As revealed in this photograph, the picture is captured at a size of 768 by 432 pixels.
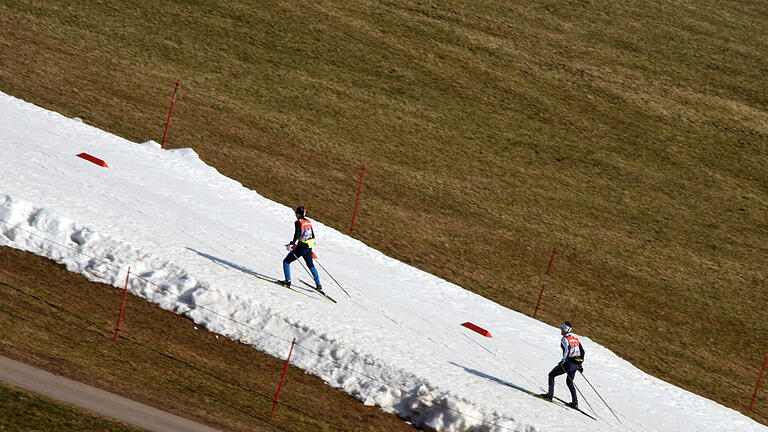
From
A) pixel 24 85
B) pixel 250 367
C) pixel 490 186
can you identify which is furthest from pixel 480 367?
pixel 24 85

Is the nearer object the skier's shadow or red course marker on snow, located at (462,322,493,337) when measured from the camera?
the skier's shadow

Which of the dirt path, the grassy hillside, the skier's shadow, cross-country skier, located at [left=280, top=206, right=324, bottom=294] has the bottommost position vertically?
the dirt path

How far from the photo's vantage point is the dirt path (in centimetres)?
1416

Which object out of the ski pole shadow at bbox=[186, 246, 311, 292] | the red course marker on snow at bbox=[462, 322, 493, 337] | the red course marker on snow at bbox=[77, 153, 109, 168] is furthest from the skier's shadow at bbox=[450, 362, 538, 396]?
the red course marker on snow at bbox=[77, 153, 109, 168]

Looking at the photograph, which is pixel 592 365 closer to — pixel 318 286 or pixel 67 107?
pixel 318 286

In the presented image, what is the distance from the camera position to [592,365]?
23.9 metres

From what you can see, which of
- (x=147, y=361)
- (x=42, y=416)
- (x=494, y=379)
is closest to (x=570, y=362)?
(x=494, y=379)

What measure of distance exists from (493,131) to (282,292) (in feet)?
67.1

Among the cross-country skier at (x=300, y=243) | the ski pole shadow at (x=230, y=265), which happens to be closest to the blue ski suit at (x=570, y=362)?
the cross-country skier at (x=300, y=243)

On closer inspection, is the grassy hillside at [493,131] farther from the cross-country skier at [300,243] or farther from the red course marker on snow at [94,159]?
the cross-country skier at [300,243]

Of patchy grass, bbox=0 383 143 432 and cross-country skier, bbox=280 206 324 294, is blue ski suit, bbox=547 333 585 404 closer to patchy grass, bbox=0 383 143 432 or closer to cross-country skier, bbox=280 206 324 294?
cross-country skier, bbox=280 206 324 294

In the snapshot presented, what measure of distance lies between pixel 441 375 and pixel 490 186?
52.3 ft

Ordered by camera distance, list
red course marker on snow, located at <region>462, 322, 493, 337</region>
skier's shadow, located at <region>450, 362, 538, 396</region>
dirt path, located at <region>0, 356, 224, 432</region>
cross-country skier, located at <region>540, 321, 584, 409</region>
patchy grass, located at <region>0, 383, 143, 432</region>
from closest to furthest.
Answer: patchy grass, located at <region>0, 383, 143, 432</region> < dirt path, located at <region>0, 356, 224, 432</region> < cross-country skier, located at <region>540, 321, 584, 409</region> < skier's shadow, located at <region>450, 362, 538, 396</region> < red course marker on snow, located at <region>462, 322, 493, 337</region>

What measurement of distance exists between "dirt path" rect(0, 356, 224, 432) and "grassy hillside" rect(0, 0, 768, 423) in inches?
539
